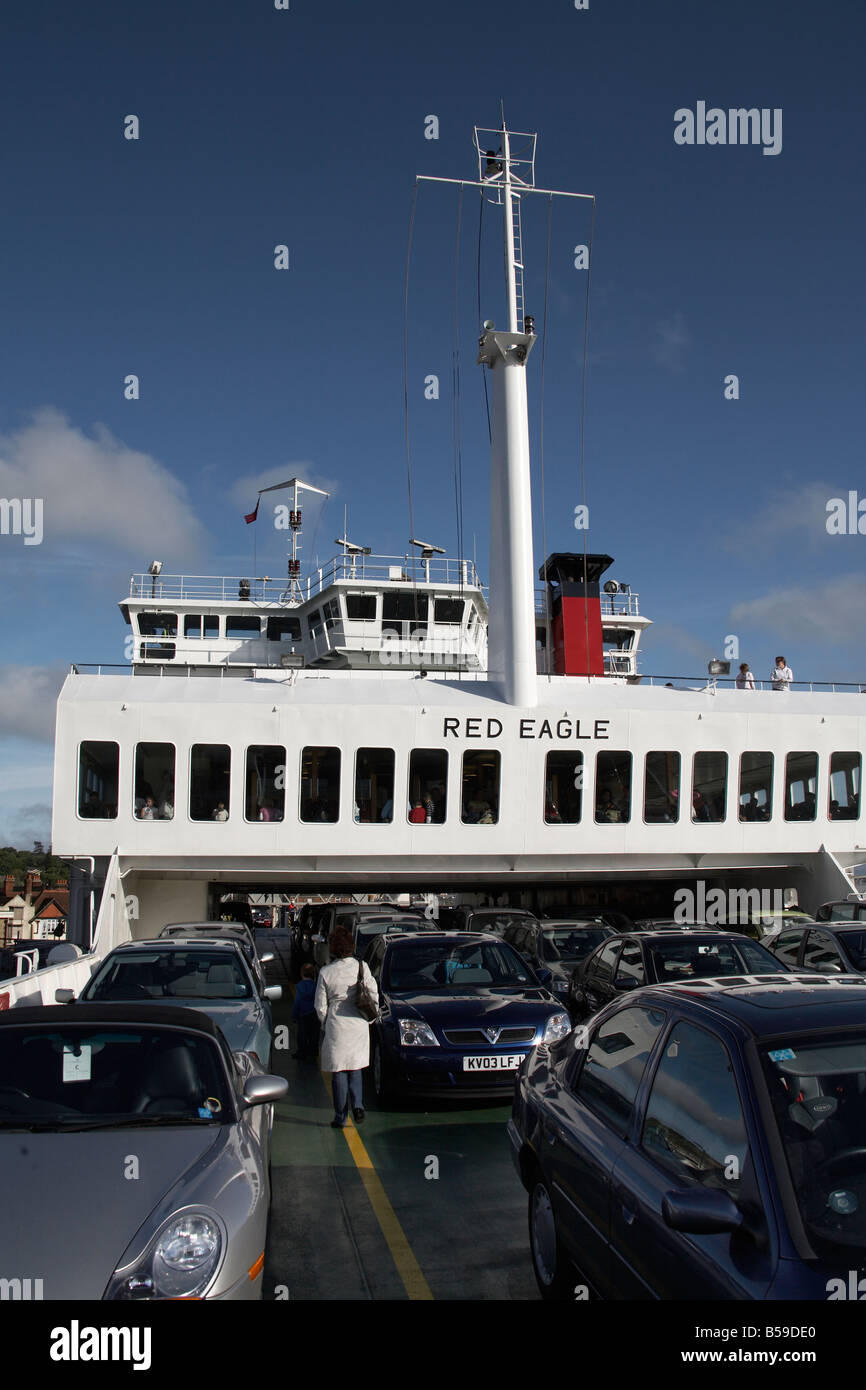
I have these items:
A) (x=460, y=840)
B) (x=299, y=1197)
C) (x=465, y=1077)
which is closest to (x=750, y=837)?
(x=460, y=840)

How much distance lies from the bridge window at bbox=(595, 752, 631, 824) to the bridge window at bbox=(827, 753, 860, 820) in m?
4.55

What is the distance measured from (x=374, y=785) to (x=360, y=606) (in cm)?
1030

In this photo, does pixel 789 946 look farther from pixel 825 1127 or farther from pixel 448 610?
pixel 448 610

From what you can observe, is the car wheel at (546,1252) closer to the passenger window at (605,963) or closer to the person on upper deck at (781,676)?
the passenger window at (605,963)

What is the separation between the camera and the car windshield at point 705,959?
31.4 ft

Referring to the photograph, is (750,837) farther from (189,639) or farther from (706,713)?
(189,639)

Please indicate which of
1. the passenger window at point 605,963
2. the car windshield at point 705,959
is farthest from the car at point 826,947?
the passenger window at point 605,963

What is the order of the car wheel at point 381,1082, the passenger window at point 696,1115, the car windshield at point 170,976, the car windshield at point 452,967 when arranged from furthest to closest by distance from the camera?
the car windshield at point 452,967 → the car windshield at point 170,976 → the car wheel at point 381,1082 → the passenger window at point 696,1115

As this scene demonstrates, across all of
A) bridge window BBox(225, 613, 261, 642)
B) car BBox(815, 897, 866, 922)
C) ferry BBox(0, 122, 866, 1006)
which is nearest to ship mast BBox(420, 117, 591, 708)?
ferry BBox(0, 122, 866, 1006)

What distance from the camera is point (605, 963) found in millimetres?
10344

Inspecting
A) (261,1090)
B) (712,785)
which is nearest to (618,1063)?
(261,1090)

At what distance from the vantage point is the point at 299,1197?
6.22 metres

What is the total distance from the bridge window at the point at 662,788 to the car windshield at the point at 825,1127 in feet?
53.0
